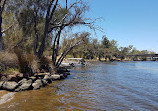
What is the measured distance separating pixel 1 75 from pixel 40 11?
937 cm

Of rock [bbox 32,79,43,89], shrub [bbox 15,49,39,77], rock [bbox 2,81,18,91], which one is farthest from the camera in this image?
shrub [bbox 15,49,39,77]

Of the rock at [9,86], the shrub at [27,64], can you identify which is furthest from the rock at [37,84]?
the shrub at [27,64]

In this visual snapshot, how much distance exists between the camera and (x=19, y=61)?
33.7 feet

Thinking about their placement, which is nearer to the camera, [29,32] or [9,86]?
[9,86]

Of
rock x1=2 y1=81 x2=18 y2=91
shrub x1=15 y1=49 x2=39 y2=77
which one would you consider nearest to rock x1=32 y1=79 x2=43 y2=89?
rock x1=2 y1=81 x2=18 y2=91

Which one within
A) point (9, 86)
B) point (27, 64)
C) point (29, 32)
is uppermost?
point (29, 32)

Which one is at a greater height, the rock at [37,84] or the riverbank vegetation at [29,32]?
the riverbank vegetation at [29,32]

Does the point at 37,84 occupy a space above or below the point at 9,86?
below

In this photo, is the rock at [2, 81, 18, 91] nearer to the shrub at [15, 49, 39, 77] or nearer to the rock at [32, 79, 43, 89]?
the rock at [32, 79, 43, 89]

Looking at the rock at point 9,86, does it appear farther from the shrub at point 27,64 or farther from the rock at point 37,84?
the shrub at point 27,64

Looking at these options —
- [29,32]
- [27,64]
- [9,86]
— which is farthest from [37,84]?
[29,32]

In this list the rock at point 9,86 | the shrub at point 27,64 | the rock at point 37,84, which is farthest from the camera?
the shrub at point 27,64

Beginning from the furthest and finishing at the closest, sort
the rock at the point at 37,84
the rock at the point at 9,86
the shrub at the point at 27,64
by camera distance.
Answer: the shrub at the point at 27,64 < the rock at the point at 37,84 < the rock at the point at 9,86

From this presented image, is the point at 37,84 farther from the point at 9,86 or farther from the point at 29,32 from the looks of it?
the point at 29,32
